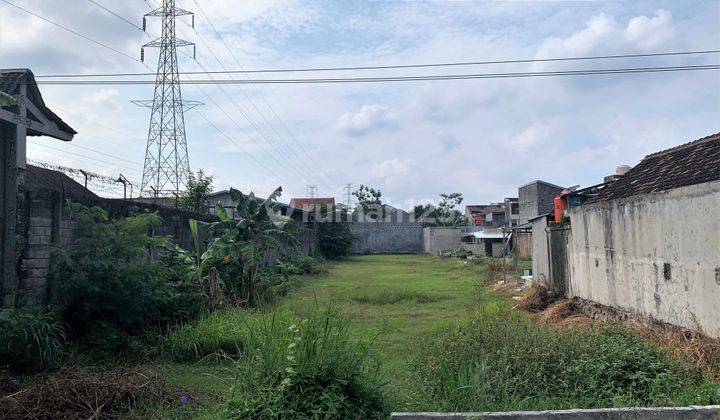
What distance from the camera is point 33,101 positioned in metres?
8.01

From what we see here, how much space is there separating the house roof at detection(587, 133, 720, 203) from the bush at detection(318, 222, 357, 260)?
2740 centimetres

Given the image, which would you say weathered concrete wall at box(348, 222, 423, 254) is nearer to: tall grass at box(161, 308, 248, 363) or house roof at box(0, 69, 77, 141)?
tall grass at box(161, 308, 248, 363)

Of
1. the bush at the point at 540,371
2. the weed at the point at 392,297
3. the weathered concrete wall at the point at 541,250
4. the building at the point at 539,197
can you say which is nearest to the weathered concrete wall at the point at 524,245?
the building at the point at 539,197

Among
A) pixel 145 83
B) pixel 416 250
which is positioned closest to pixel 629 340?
pixel 145 83

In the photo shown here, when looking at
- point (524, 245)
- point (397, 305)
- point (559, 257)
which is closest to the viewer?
point (397, 305)

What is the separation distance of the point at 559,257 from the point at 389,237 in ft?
127

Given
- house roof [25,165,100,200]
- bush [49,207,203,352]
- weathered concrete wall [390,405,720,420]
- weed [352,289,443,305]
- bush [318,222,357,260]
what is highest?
house roof [25,165,100,200]

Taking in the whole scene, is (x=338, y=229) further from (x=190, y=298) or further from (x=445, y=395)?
(x=445, y=395)

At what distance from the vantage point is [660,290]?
8195mm

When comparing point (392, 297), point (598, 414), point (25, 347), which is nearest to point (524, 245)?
point (392, 297)

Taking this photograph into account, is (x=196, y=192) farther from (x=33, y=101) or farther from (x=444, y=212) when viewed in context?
(x=444, y=212)

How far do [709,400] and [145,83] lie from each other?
15058 mm

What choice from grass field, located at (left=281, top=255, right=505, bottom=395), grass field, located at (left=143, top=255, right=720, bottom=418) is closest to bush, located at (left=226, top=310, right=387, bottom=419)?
grass field, located at (left=143, top=255, right=720, bottom=418)

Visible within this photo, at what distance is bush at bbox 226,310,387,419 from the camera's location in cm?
462
